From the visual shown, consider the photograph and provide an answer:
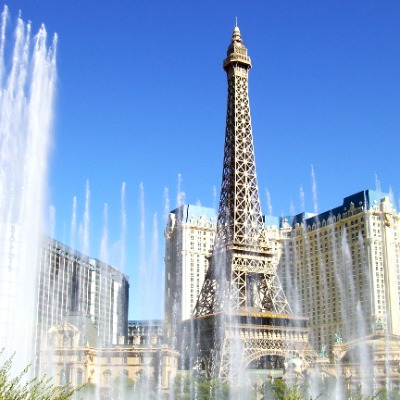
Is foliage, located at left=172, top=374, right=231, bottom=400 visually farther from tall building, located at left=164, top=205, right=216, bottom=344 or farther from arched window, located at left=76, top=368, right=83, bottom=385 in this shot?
tall building, located at left=164, top=205, right=216, bottom=344

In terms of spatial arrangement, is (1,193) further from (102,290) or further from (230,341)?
(102,290)

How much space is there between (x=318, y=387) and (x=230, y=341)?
14320mm

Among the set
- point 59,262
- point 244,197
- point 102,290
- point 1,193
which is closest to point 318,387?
point 244,197

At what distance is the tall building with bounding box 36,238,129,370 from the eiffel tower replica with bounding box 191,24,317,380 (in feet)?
119

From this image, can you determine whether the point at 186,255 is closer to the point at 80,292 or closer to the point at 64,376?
the point at 80,292

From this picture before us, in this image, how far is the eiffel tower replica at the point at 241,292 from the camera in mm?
84250

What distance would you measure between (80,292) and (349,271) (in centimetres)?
5525

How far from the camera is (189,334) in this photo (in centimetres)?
9188

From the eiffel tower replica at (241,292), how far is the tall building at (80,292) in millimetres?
36163

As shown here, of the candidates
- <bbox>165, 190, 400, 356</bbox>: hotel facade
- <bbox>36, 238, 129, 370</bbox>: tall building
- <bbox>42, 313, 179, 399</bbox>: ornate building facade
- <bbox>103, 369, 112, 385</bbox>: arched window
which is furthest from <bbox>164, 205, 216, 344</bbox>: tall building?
<bbox>103, 369, 112, 385</bbox>: arched window

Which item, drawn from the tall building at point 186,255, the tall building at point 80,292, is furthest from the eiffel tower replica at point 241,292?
the tall building at point 186,255

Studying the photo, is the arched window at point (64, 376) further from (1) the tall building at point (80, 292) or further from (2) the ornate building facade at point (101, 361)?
(1) the tall building at point (80, 292)

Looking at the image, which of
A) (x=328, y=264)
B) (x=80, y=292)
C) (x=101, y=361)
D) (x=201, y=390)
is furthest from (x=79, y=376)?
(x=328, y=264)

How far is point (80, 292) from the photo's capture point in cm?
14212
